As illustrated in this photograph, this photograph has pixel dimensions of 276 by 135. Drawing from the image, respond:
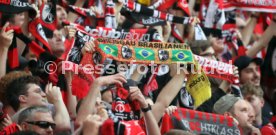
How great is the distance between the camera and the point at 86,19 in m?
12.7

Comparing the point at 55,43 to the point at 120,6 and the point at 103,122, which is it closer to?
the point at 120,6

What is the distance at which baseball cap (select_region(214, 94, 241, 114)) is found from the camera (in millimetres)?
11094

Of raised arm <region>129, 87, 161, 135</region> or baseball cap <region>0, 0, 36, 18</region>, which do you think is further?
baseball cap <region>0, 0, 36, 18</region>

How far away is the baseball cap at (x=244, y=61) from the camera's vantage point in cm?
1352

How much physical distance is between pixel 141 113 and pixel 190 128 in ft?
1.64

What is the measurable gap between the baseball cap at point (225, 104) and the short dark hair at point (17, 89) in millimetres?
2194

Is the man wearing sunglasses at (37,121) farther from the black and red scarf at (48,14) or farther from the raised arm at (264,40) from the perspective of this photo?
the raised arm at (264,40)

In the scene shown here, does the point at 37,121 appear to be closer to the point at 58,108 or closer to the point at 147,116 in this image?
the point at 58,108

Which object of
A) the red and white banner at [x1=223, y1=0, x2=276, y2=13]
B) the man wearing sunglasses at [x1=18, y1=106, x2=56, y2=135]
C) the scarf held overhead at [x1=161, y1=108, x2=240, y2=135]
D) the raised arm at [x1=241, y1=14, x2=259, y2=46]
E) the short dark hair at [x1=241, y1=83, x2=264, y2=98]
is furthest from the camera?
the raised arm at [x1=241, y1=14, x2=259, y2=46]

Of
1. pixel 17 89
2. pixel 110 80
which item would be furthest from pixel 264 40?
pixel 17 89

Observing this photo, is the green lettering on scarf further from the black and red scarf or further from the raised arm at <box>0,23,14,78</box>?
the black and red scarf

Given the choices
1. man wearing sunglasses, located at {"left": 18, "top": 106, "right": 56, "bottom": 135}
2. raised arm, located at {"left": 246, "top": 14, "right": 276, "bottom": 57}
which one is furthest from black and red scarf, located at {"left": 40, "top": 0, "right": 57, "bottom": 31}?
raised arm, located at {"left": 246, "top": 14, "right": 276, "bottom": 57}

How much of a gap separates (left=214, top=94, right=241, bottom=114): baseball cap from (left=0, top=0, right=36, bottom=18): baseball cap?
7.48 ft

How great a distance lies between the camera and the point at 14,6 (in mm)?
10953
